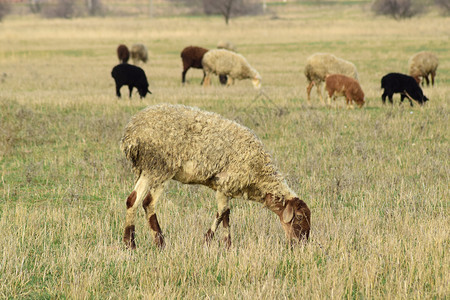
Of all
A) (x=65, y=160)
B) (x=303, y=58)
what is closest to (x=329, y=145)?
(x=65, y=160)

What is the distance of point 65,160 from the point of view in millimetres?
9859

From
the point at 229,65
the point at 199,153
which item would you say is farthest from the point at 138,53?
the point at 199,153

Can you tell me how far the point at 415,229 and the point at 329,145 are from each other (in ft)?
16.5

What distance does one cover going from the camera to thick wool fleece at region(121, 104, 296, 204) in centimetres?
561

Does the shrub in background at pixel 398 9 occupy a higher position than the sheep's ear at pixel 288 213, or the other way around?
the shrub in background at pixel 398 9

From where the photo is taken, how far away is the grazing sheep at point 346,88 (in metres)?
14.9

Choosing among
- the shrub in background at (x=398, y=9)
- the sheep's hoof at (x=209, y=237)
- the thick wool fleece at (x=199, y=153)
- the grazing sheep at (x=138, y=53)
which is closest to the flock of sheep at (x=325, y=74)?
the grazing sheep at (x=138, y=53)

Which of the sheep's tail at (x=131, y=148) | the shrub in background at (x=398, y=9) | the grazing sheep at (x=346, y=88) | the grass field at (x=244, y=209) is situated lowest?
the grass field at (x=244, y=209)

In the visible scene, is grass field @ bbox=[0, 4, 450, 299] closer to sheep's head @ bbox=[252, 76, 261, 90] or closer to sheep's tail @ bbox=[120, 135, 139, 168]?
sheep's tail @ bbox=[120, 135, 139, 168]

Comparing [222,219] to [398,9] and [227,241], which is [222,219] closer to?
[227,241]

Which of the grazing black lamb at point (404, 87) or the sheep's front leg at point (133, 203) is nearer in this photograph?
the sheep's front leg at point (133, 203)

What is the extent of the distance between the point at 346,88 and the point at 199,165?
395 inches

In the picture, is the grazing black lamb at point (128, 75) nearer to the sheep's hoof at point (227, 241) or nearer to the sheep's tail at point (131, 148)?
the sheep's tail at point (131, 148)

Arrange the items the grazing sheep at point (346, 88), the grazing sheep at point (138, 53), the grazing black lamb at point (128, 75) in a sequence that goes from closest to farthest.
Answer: the grazing sheep at point (346, 88)
the grazing black lamb at point (128, 75)
the grazing sheep at point (138, 53)
